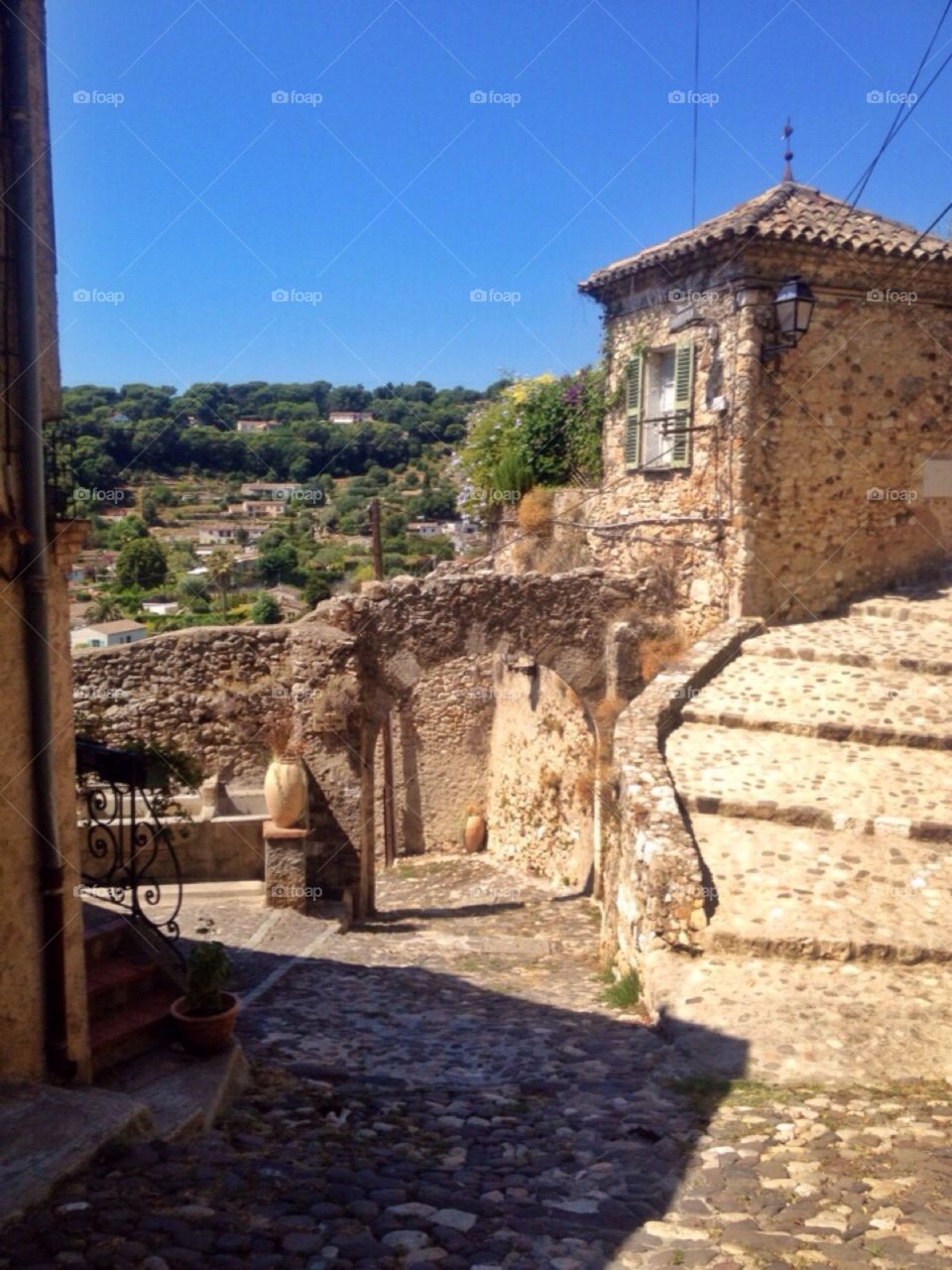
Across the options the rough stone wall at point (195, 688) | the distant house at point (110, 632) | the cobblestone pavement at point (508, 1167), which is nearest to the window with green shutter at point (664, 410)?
the rough stone wall at point (195, 688)

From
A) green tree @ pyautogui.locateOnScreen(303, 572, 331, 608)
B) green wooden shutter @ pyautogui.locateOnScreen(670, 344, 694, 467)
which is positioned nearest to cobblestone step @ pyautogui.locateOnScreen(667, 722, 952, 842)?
green wooden shutter @ pyautogui.locateOnScreen(670, 344, 694, 467)

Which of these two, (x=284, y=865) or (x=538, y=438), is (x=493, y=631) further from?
(x=538, y=438)

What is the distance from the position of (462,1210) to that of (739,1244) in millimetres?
1037

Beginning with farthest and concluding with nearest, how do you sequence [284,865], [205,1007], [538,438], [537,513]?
[538,438], [537,513], [284,865], [205,1007]

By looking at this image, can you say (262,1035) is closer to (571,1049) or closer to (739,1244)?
(571,1049)

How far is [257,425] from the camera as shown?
167 ft

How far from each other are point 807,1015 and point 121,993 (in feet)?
13.4

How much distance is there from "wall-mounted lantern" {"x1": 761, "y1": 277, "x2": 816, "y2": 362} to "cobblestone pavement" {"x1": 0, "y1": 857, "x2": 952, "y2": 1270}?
8.80 metres

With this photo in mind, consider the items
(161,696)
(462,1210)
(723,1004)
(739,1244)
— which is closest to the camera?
(739,1244)

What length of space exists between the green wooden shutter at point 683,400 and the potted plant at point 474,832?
9.38 metres

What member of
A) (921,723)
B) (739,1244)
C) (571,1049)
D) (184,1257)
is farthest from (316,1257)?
(921,723)

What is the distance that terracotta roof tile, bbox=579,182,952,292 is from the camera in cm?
1272

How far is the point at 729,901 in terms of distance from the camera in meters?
7.60

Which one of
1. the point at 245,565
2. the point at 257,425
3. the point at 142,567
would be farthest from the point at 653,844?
the point at 257,425
